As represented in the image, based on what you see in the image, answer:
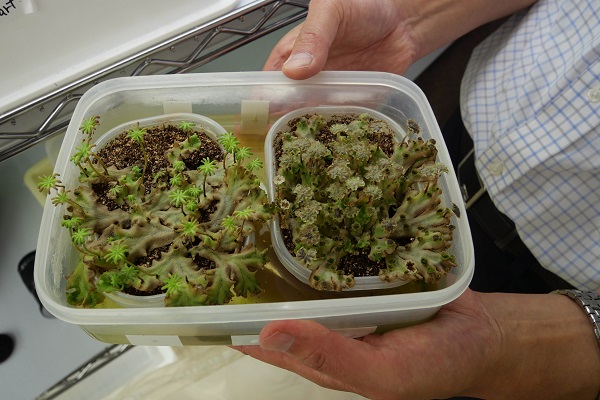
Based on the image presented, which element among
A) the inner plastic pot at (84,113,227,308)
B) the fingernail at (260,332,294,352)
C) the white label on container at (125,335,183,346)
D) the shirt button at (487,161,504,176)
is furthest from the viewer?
the shirt button at (487,161,504,176)

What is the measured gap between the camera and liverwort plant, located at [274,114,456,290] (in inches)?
27.9

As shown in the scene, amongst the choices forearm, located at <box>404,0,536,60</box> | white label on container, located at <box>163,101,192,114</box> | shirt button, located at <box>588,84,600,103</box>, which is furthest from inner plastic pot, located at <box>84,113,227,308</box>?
shirt button, located at <box>588,84,600,103</box>

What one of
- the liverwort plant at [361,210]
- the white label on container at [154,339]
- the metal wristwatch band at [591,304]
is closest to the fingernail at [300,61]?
the liverwort plant at [361,210]

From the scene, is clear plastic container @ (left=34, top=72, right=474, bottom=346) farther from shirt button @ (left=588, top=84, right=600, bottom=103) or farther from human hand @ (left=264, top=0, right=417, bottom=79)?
shirt button @ (left=588, top=84, right=600, bottom=103)

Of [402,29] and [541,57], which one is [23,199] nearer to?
[402,29]

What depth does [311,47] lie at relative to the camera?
843 millimetres

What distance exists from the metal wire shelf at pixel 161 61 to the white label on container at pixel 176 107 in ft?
0.42

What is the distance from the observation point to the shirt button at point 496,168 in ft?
3.31

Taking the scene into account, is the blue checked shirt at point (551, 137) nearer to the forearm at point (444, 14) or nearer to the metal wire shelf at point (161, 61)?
the forearm at point (444, 14)

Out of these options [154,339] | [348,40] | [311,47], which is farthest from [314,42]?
[154,339]

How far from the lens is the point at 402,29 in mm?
1103

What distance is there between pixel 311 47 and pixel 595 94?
1.74ft

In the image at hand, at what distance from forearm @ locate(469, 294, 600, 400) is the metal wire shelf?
72 centimetres

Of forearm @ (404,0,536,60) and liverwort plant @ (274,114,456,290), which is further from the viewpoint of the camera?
forearm @ (404,0,536,60)
